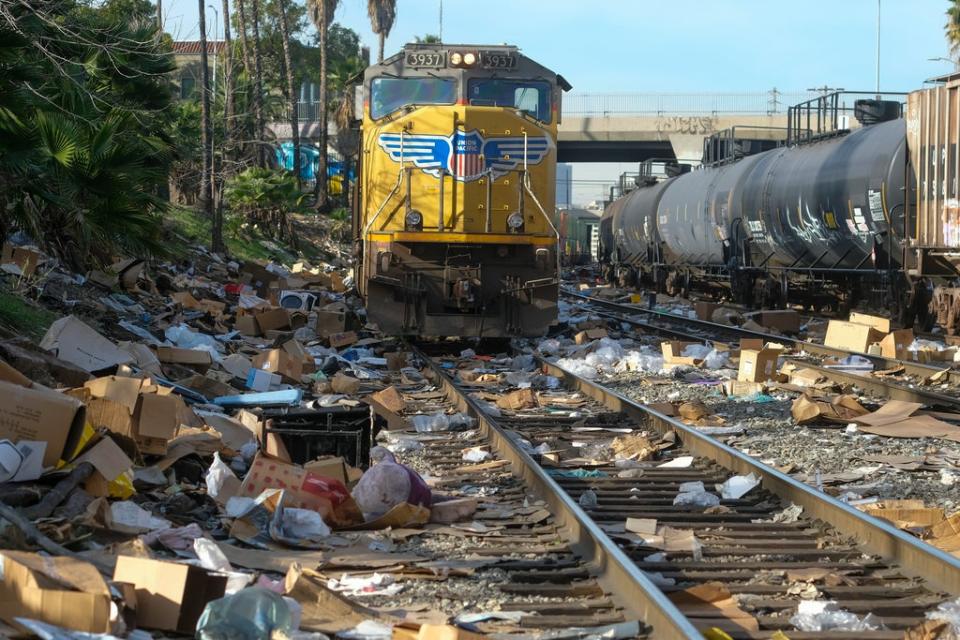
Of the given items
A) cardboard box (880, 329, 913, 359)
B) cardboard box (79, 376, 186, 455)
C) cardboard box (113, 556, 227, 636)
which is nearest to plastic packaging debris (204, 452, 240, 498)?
cardboard box (79, 376, 186, 455)

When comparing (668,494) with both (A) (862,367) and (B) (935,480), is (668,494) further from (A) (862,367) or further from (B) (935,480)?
(A) (862,367)

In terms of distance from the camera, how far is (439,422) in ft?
34.0

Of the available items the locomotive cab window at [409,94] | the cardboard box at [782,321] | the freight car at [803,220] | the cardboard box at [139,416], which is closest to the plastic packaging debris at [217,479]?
the cardboard box at [139,416]

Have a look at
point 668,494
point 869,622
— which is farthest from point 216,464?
point 869,622

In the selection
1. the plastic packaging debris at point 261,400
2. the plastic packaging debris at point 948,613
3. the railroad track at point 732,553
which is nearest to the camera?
the plastic packaging debris at point 948,613

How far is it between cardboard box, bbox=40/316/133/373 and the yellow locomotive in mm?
5664

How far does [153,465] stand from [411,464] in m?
1.97

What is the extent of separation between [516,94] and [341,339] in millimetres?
3995

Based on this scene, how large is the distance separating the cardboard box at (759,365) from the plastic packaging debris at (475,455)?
468cm

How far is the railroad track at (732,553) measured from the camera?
16.2 feet

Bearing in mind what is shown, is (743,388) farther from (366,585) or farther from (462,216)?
(366,585)

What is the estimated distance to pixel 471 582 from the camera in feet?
18.1

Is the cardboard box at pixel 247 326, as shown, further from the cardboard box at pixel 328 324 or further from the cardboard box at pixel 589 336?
the cardboard box at pixel 589 336

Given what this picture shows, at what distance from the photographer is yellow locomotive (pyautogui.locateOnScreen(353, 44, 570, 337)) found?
15625 mm
